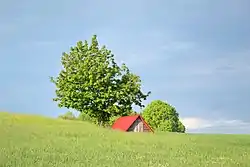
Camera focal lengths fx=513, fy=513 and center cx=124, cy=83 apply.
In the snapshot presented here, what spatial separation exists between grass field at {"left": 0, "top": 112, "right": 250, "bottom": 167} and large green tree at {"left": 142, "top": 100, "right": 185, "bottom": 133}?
60915 millimetres

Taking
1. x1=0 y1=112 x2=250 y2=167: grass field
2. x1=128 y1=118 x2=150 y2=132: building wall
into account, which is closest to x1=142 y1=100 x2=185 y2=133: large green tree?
x1=128 y1=118 x2=150 y2=132: building wall

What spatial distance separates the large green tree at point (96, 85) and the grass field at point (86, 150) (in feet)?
56.3

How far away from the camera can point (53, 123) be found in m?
54.7

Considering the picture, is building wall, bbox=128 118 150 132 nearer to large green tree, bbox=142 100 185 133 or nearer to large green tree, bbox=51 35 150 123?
large green tree, bbox=51 35 150 123

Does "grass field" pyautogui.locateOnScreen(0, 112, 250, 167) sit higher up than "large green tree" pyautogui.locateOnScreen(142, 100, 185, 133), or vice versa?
"large green tree" pyautogui.locateOnScreen(142, 100, 185, 133)

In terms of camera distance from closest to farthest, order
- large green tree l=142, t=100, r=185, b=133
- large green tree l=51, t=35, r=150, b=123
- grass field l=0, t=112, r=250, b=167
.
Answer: grass field l=0, t=112, r=250, b=167 < large green tree l=51, t=35, r=150, b=123 < large green tree l=142, t=100, r=185, b=133

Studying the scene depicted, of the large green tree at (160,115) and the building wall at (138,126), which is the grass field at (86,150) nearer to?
the building wall at (138,126)

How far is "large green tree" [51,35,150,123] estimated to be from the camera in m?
72.2

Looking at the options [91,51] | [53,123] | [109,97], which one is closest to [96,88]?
[109,97]

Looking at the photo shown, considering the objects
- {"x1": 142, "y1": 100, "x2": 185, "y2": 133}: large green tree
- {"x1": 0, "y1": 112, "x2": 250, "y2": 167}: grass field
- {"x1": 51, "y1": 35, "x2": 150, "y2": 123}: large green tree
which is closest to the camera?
{"x1": 0, "y1": 112, "x2": 250, "y2": 167}: grass field

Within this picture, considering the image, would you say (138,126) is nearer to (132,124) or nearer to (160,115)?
(132,124)

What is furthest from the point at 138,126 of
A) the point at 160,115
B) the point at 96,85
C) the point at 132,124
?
the point at 160,115

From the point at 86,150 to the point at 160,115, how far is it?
275ft

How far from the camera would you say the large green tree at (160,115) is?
11631 cm
